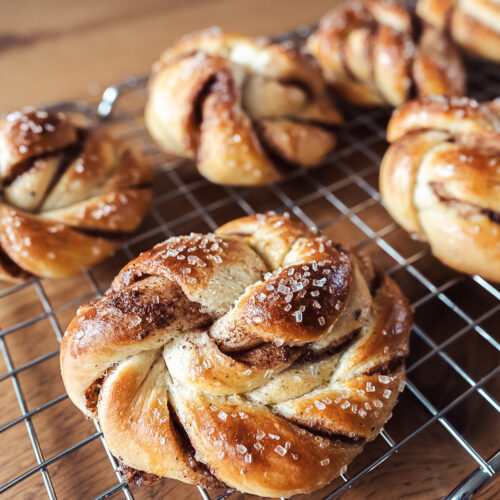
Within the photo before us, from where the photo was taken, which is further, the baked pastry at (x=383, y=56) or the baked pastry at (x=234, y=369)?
the baked pastry at (x=383, y=56)

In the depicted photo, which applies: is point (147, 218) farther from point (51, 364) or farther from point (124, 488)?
point (124, 488)

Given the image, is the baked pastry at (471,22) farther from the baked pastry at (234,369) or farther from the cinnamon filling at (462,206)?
the baked pastry at (234,369)

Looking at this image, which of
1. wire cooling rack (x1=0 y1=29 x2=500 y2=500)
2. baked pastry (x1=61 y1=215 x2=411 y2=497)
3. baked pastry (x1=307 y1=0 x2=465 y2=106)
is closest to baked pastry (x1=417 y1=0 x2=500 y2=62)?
baked pastry (x1=307 y1=0 x2=465 y2=106)

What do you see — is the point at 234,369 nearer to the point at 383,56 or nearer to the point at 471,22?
the point at 383,56

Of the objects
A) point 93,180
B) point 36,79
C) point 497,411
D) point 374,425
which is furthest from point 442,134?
point 36,79

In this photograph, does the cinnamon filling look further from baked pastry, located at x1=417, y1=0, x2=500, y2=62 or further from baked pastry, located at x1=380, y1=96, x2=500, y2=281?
baked pastry, located at x1=417, y1=0, x2=500, y2=62

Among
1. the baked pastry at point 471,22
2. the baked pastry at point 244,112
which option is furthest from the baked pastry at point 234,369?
the baked pastry at point 471,22

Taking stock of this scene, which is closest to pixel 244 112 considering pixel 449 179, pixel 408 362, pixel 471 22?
pixel 449 179
